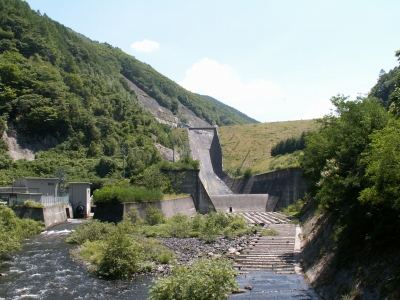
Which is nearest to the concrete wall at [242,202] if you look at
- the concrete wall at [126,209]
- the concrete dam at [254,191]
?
the concrete dam at [254,191]

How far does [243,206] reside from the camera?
5384 cm

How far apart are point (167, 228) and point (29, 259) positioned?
12136 mm

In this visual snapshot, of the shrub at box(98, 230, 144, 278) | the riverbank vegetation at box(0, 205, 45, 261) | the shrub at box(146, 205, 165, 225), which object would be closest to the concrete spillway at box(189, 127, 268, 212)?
the shrub at box(146, 205, 165, 225)

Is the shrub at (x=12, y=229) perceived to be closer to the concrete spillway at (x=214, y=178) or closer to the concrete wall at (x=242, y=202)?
the concrete spillway at (x=214, y=178)

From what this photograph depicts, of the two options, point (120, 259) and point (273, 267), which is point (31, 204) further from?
point (273, 267)

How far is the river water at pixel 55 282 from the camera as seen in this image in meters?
16.2

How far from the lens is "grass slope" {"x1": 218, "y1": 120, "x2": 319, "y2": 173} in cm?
7819

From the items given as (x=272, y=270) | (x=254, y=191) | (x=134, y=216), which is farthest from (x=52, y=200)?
(x=254, y=191)

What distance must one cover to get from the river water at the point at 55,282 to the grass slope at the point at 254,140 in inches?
2033

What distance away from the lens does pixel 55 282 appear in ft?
59.6

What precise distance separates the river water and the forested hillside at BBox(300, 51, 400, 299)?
288 inches

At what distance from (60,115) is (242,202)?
119ft

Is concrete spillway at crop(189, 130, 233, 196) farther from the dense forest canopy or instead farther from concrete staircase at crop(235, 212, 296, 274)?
the dense forest canopy

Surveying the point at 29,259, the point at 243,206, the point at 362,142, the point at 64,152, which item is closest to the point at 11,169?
the point at 64,152
